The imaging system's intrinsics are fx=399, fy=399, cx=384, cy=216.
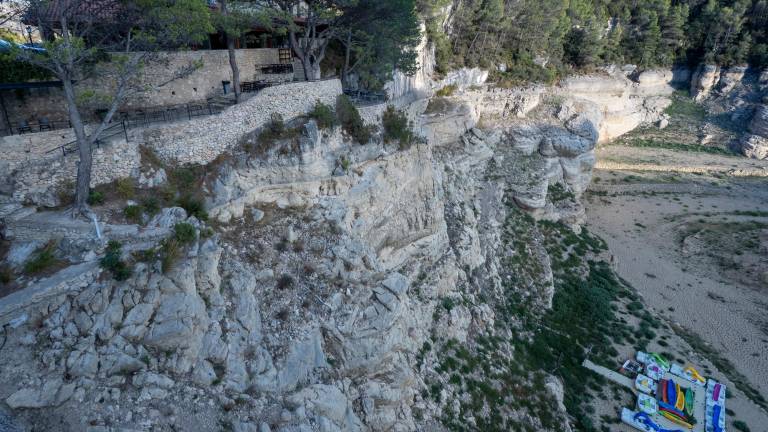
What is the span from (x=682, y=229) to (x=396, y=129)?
35.7m

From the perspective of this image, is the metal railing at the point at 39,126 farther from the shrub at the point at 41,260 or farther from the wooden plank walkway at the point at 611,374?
the wooden plank walkway at the point at 611,374

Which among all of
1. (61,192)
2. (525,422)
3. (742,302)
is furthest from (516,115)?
(61,192)

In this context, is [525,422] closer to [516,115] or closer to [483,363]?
[483,363]

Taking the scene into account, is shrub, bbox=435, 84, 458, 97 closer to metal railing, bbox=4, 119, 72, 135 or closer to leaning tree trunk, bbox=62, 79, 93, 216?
metal railing, bbox=4, 119, 72, 135

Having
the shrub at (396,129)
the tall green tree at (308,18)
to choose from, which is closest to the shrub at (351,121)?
the shrub at (396,129)

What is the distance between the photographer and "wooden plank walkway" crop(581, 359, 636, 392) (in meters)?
24.2

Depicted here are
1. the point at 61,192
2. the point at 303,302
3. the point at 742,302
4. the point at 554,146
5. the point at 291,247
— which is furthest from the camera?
the point at 554,146

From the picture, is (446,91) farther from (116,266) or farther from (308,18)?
(116,266)

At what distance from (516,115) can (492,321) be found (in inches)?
1071

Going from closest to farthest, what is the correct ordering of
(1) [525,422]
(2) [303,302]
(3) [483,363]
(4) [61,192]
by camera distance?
(4) [61,192], (2) [303,302], (1) [525,422], (3) [483,363]

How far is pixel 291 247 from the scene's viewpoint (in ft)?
60.0

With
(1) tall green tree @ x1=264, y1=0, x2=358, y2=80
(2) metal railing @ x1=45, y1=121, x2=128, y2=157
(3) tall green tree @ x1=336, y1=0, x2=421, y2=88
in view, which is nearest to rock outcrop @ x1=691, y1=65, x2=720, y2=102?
(3) tall green tree @ x1=336, y1=0, x2=421, y2=88

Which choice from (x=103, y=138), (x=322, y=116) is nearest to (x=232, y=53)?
(x=322, y=116)

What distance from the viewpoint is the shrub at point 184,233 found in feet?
48.4
